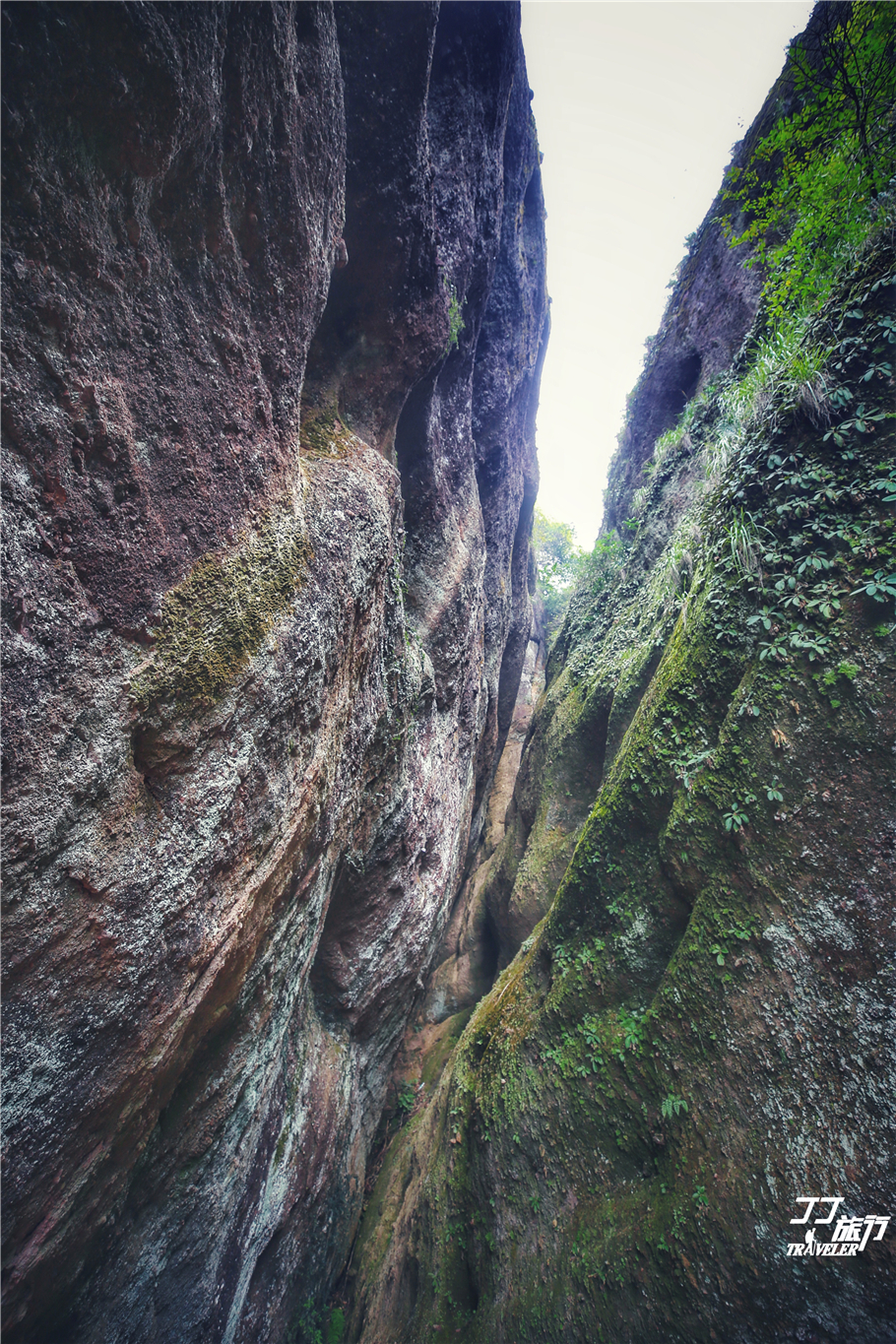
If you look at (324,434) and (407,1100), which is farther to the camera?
(407,1100)

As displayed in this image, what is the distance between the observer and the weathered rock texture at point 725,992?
10.6 feet

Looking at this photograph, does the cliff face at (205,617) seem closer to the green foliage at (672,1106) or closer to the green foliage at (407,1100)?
the green foliage at (407,1100)

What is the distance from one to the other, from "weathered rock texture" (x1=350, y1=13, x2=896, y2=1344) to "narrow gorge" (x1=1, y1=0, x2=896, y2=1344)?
34 millimetres

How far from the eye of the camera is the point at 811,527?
432 cm

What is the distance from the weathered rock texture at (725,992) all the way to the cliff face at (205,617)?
195cm

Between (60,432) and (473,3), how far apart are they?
8208mm

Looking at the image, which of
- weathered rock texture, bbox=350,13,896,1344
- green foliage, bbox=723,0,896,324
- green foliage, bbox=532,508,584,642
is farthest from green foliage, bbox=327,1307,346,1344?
green foliage, bbox=532,508,584,642

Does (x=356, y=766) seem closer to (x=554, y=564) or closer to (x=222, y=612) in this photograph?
(x=222, y=612)

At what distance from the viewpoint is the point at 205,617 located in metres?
2.87

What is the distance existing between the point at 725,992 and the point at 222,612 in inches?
192

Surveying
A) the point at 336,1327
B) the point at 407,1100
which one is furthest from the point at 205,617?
the point at 407,1100

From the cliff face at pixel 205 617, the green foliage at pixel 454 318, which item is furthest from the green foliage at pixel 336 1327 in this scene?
the green foliage at pixel 454 318

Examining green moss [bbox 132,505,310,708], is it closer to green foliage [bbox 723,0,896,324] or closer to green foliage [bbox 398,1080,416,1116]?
green foliage [bbox 723,0,896,324]

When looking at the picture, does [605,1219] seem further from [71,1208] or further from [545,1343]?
[71,1208]
